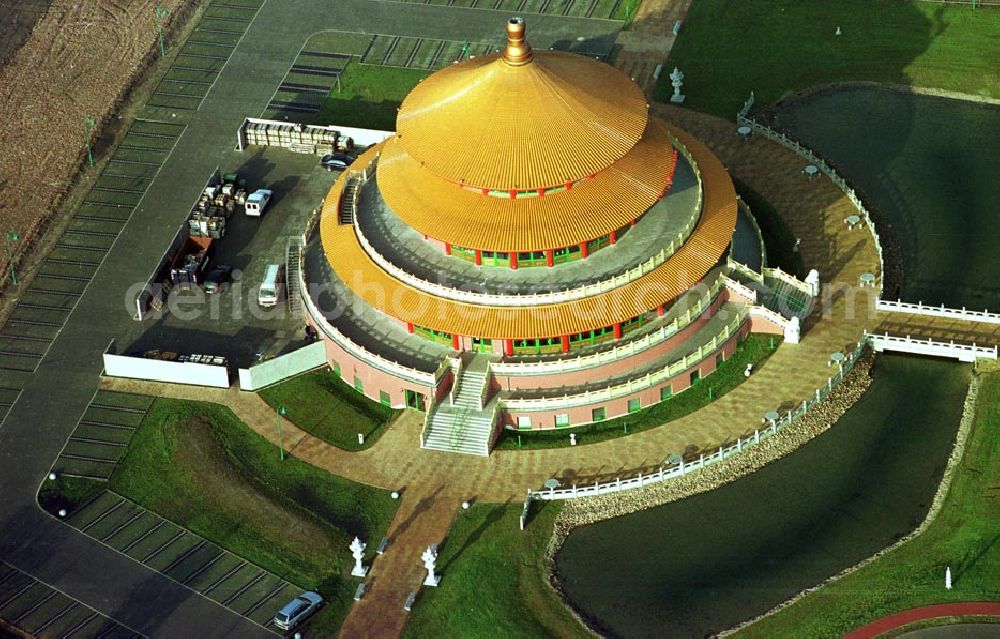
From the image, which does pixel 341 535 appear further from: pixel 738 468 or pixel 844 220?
pixel 844 220

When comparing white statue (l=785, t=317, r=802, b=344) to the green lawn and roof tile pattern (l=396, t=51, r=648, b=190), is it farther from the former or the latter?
the green lawn

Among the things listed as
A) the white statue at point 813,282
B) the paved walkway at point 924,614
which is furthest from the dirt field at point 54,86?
the paved walkway at point 924,614

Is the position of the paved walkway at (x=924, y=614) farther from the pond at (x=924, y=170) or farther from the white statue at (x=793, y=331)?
the pond at (x=924, y=170)

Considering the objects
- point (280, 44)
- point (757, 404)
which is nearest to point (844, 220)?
point (757, 404)

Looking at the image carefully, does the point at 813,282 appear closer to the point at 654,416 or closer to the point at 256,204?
the point at 654,416

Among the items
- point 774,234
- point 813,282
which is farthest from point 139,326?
point 813,282
